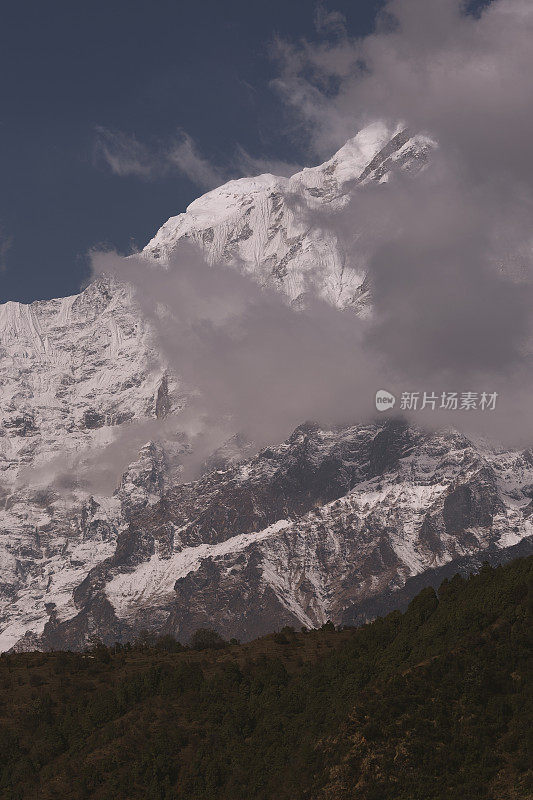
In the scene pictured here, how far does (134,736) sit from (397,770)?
37.2 meters

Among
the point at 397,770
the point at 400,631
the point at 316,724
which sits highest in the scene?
the point at 400,631

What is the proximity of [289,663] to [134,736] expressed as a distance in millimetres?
23488

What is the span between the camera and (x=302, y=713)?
105375mm

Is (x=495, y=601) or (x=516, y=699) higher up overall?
(x=495, y=601)

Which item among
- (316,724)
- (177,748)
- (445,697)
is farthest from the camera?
(177,748)

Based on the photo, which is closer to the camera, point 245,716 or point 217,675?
point 245,716

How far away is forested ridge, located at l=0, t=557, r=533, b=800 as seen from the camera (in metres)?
81.9

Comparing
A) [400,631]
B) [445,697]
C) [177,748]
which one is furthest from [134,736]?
[445,697]

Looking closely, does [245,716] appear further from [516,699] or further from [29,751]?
[516,699]

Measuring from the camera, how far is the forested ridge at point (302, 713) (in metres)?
81.9

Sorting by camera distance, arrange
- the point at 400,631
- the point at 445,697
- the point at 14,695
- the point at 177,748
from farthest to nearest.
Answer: the point at 14,695
the point at 400,631
the point at 177,748
the point at 445,697

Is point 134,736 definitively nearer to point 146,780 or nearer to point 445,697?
point 146,780

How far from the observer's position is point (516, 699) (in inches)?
3302

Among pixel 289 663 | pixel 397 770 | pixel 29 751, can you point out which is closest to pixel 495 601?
pixel 397 770
